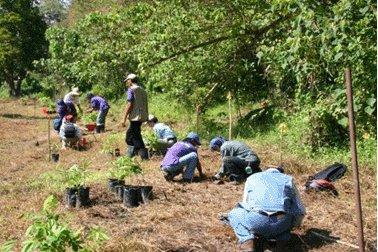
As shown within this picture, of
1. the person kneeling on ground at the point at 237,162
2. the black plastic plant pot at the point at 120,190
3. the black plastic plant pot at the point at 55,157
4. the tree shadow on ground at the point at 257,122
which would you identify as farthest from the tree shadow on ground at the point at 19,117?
the black plastic plant pot at the point at 120,190

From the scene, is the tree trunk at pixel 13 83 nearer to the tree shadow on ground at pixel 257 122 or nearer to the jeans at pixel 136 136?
the tree shadow on ground at pixel 257 122

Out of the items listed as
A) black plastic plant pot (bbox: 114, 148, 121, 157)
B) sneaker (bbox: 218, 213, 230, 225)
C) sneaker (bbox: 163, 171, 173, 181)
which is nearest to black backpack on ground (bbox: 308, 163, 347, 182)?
sneaker (bbox: 218, 213, 230, 225)

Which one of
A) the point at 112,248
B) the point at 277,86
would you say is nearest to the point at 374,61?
the point at 112,248

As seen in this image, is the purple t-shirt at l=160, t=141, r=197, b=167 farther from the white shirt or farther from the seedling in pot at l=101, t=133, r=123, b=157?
the white shirt

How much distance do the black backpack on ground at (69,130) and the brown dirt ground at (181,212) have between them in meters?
2.17

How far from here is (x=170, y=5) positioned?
1182 centimetres

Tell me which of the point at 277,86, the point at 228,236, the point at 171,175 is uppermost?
the point at 277,86

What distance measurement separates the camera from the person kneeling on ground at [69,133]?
471 inches

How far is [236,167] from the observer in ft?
26.0

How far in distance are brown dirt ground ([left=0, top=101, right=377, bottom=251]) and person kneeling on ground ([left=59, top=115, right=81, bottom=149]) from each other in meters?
2.19

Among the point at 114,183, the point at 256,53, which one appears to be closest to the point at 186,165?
the point at 114,183

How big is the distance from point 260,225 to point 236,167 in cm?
294

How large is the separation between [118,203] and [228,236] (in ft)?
A: 6.17

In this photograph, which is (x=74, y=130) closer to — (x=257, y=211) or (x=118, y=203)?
(x=118, y=203)
